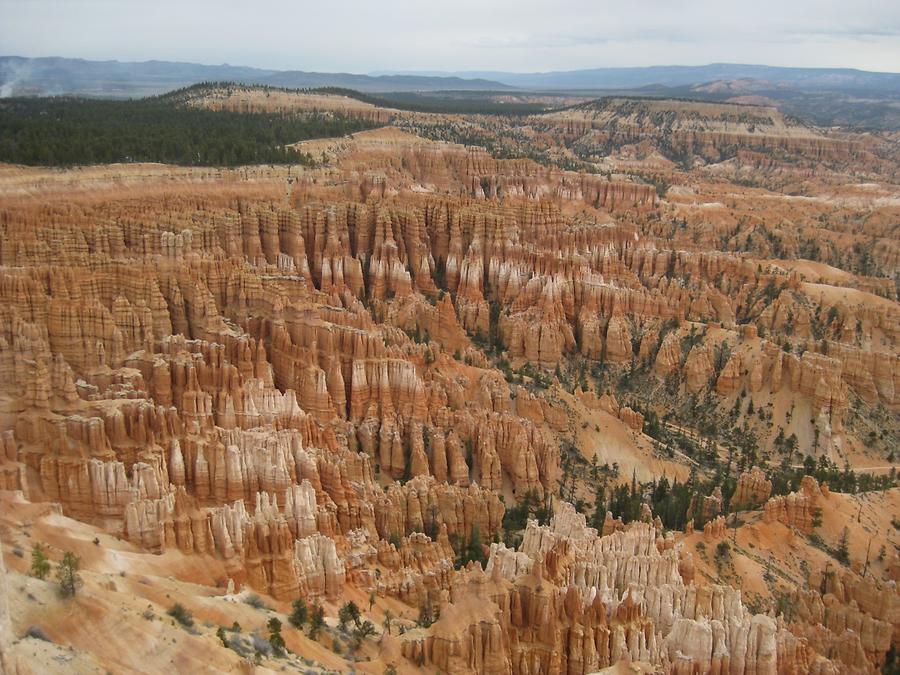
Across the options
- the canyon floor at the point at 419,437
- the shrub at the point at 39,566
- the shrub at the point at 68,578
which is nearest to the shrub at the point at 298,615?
the canyon floor at the point at 419,437

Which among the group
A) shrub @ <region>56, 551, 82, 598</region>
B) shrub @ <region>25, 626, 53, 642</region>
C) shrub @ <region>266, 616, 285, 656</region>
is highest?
shrub @ <region>56, 551, 82, 598</region>

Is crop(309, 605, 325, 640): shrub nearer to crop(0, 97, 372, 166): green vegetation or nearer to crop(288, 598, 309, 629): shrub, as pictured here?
crop(288, 598, 309, 629): shrub

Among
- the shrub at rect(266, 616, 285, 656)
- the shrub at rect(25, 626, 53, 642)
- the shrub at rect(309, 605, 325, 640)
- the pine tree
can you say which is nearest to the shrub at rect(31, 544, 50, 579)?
the shrub at rect(25, 626, 53, 642)

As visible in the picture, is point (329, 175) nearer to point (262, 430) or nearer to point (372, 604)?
point (262, 430)

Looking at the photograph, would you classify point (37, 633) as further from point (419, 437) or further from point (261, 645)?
point (419, 437)

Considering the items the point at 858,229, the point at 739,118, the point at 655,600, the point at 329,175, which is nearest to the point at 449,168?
the point at 329,175

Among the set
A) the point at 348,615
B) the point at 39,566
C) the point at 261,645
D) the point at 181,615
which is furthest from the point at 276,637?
the point at 39,566
